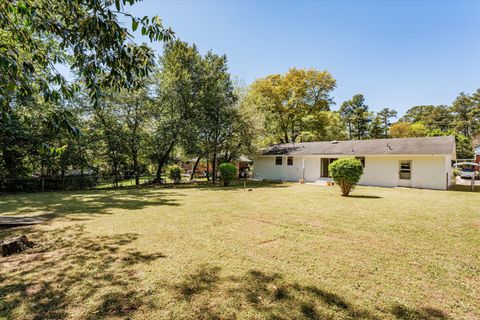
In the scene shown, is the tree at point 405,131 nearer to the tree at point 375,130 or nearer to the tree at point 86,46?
the tree at point 375,130

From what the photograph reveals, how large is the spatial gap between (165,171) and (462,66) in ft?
84.1

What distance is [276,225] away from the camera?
21.5ft

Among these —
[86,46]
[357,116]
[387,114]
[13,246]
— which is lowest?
[13,246]

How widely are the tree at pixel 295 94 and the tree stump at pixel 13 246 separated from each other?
29099 mm

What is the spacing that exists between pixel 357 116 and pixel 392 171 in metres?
31.9

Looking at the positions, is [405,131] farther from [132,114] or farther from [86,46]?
[86,46]

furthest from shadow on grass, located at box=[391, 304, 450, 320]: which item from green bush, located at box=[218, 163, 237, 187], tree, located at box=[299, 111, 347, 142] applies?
tree, located at box=[299, 111, 347, 142]

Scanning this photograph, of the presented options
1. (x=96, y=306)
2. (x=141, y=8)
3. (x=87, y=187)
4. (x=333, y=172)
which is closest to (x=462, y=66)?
(x=333, y=172)

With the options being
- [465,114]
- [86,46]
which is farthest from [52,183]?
[465,114]

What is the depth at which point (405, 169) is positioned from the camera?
1689 centimetres

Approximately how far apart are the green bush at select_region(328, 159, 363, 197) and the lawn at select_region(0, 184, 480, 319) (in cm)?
466

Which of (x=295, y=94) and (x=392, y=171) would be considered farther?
(x=295, y=94)

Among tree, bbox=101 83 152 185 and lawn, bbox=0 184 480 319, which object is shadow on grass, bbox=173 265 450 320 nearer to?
lawn, bbox=0 184 480 319

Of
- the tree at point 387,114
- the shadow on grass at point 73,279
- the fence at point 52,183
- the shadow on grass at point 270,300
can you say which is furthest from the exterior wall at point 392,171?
the tree at point 387,114
